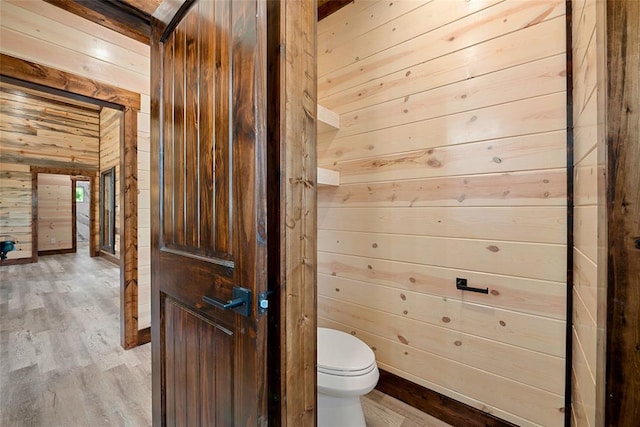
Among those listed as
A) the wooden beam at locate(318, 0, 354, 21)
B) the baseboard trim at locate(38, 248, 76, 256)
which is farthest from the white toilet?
the baseboard trim at locate(38, 248, 76, 256)

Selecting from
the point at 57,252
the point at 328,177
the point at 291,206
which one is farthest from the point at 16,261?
the point at 291,206

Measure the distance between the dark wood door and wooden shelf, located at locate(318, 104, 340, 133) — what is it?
0.99m

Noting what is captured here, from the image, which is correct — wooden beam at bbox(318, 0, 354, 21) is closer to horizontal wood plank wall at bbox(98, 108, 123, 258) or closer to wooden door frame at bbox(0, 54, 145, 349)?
wooden door frame at bbox(0, 54, 145, 349)

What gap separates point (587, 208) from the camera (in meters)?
0.98

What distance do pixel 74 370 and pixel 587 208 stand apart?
3.35 meters

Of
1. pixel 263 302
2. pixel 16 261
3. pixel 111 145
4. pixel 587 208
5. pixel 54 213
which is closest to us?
pixel 263 302

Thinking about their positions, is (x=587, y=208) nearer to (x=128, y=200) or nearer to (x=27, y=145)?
(x=128, y=200)

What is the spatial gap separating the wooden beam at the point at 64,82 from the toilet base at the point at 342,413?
2.90 m

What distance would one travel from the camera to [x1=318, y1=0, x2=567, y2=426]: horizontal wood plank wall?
1310 mm

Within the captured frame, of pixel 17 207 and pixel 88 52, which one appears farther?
pixel 17 207

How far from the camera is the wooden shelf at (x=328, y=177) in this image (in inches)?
74.8

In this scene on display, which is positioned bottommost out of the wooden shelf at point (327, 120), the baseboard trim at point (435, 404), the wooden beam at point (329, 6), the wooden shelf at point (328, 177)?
the baseboard trim at point (435, 404)

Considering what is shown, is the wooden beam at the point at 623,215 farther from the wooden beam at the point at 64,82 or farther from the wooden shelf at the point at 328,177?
the wooden beam at the point at 64,82

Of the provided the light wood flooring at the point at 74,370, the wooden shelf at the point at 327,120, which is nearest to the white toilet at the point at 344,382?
the light wood flooring at the point at 74,370
